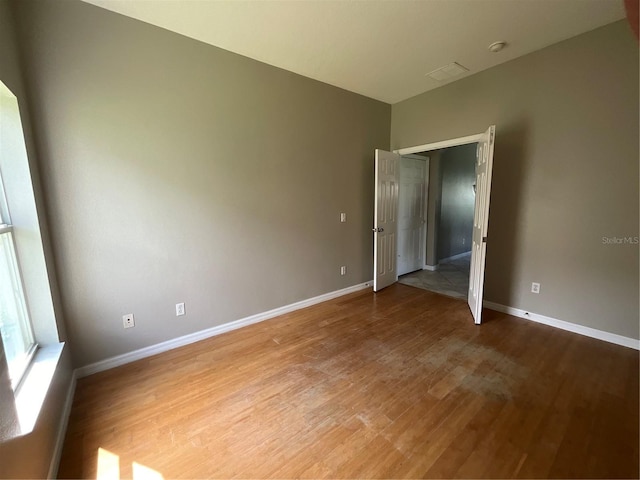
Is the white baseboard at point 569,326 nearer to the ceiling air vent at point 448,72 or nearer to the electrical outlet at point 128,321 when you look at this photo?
the ceiling air vent at point 448,72

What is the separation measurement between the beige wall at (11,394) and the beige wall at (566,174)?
12.7ft

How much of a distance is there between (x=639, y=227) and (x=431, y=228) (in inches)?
109

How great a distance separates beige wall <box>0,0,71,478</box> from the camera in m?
0.98

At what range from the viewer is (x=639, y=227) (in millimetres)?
2250

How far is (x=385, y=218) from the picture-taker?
12.7ft

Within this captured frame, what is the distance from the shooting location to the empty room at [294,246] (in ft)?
4.84

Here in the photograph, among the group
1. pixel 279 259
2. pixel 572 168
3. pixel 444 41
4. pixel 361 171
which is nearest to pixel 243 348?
pixel 279 259

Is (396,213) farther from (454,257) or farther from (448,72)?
(454,257)

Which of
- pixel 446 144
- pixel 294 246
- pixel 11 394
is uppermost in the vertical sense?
pixel 446 144

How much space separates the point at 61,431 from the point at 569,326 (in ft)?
13.5

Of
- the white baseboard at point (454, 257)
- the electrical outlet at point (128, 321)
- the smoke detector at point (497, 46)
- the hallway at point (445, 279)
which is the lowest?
Answer: the hallway at point (445, 279)

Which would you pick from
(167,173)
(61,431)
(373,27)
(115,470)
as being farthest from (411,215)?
(61,431)

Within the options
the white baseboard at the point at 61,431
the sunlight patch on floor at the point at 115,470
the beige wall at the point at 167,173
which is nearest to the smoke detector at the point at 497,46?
the beige wall at the point at 167,173

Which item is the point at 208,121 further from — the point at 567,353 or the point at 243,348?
the point at 567,353
